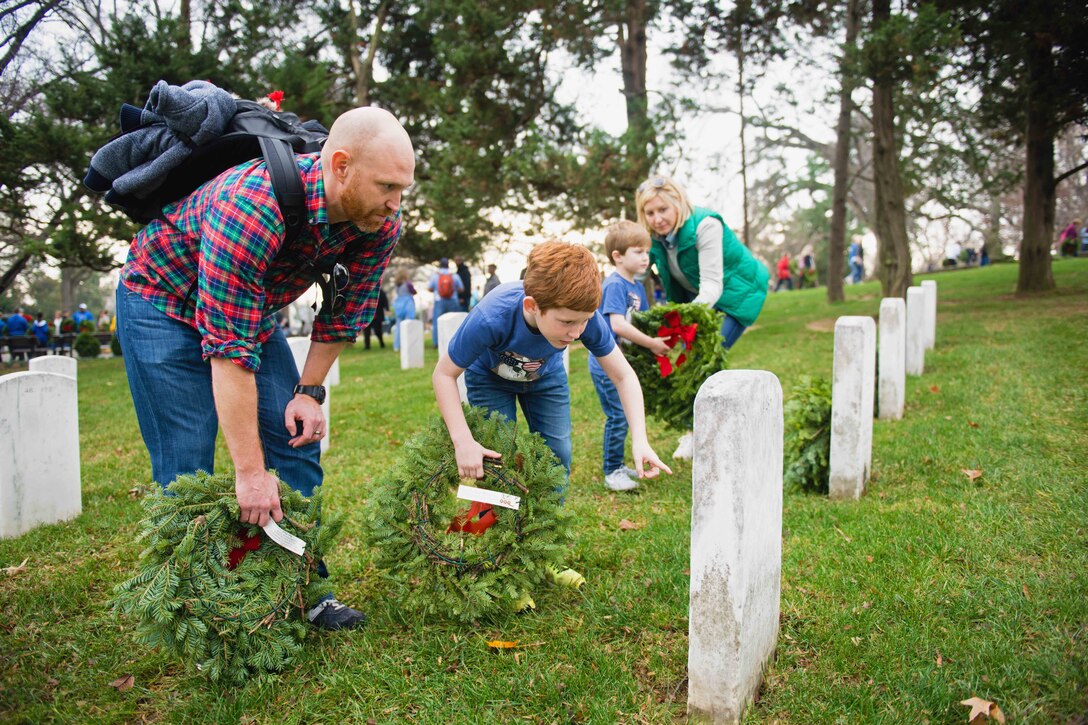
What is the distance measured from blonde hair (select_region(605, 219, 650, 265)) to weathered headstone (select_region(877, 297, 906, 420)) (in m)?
2.21

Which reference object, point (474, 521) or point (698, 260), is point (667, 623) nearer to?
point (474, 521)

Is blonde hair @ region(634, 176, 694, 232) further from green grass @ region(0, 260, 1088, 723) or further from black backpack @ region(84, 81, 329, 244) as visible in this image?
black backpack @ region(84, 81, 329, 244)

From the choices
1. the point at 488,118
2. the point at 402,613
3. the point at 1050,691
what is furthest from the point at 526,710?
the point at 488,118

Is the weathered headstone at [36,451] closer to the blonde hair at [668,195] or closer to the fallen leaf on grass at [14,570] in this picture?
the fallen leaf on grass at [14,570]

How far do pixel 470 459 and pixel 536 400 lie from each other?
33.3 inches

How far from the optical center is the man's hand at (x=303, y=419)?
3012 mm

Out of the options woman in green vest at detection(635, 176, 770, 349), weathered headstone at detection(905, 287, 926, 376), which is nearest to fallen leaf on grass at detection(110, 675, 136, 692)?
woman in green vest at detection(635, 176, 770, 349)

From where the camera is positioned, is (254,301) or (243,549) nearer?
(254,301)

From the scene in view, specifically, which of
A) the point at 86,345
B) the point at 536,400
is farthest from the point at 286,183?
the point at 86,345

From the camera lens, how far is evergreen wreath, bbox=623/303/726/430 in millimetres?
5285

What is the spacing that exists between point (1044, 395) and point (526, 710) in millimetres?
6801

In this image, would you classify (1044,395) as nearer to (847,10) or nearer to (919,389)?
(919,389)

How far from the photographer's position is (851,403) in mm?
4602

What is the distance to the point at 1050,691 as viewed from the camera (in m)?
2.48
